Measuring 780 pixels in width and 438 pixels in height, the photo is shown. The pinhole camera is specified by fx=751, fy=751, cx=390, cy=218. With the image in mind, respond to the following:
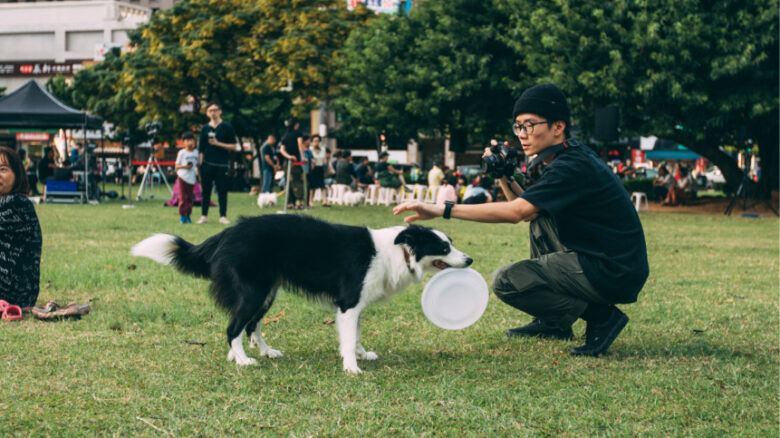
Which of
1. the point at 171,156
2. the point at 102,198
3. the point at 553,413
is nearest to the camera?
the point at 553,413

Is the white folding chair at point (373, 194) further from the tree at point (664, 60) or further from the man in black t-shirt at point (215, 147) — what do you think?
the man in black t-shirt at point (215, 147)

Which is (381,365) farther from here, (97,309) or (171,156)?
(171,156)

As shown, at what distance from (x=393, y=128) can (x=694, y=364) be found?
25.7m

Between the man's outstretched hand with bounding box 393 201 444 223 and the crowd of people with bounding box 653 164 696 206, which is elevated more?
the man's outstretched hand with bounding box 393 201 444 223

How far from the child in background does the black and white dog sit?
9.58m

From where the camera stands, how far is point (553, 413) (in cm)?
354

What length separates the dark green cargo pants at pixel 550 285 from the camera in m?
4.55

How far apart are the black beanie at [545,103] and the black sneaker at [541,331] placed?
61.7 inches

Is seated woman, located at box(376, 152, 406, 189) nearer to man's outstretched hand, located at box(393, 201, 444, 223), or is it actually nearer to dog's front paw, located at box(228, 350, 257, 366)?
dog's front paw, located at box(228, 350, 257, 366)

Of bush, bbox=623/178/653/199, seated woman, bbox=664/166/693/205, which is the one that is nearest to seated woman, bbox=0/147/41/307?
seated woman, bbox=664/166/693/205

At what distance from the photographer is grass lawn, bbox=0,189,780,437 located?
11.0 ft

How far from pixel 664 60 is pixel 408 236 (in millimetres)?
17143

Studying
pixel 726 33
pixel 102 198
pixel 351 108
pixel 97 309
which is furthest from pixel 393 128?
pixel 97 309

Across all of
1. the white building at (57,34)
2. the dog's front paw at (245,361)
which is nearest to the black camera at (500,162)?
the dog's front paw at (245,361)
